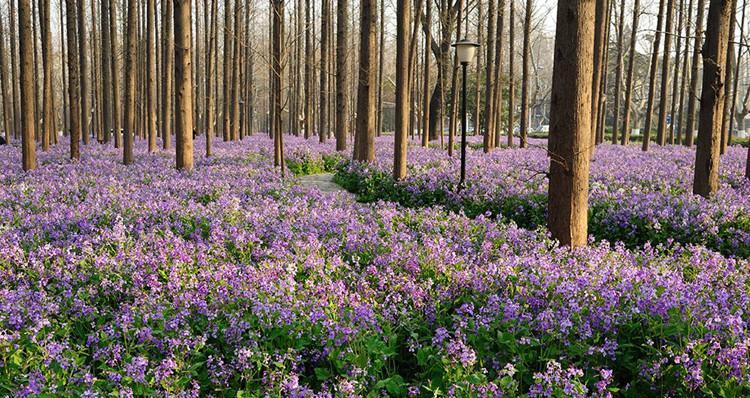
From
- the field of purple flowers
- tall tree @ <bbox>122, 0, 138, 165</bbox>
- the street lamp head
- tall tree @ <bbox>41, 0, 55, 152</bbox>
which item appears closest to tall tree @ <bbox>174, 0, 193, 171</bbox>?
tall tree @ <bbox>122, 0, 138, 165</bbox>

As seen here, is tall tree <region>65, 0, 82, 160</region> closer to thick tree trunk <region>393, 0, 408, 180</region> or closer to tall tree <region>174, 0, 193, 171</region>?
tall tree <region>174, 0, 193, 171</region>

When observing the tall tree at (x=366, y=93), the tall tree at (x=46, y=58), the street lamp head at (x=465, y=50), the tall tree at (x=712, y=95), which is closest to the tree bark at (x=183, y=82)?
the tall tree at (x=366, y=93)

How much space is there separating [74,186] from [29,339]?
730cm

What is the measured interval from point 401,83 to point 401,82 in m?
0.03

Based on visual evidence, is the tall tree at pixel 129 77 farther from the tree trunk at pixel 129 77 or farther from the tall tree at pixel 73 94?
the tall tree at pixel 73 94

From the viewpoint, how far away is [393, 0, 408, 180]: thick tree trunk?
484 inches

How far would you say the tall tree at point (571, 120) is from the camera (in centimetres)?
609

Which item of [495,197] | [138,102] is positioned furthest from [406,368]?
[138,102]

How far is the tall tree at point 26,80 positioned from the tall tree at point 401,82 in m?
8.21

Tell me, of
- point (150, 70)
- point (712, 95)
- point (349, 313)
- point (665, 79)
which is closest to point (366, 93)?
point (150, 70)

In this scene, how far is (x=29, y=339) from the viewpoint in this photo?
3883 millimetres

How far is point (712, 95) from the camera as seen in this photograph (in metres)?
9.79

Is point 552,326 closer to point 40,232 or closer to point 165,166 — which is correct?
point 40,232

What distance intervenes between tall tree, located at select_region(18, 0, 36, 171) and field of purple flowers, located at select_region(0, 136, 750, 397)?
6.58 meters
